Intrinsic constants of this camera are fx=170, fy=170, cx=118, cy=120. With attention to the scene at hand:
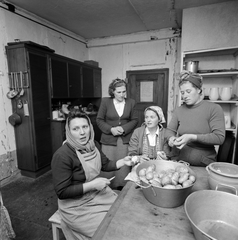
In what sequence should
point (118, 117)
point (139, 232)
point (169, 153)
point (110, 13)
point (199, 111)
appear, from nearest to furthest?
point (139, 232)
point (199, 111)
point (169, 153)
point (118, 117)
point (110, 13)

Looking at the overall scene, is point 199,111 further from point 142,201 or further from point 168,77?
point 168,77

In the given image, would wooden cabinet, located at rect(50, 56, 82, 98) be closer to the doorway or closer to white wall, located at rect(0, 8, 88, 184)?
white wall, located at rect(0, 8, 88, 184)

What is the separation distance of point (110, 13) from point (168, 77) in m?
1.90

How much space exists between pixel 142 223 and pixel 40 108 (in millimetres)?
2721

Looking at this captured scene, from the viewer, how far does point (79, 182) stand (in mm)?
1236

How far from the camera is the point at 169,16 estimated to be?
10.8 ft

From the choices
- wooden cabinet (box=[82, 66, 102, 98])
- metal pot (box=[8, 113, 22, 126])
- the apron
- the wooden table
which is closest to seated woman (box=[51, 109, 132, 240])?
the apron

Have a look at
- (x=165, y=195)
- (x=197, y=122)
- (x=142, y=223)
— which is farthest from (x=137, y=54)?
(x=142, y=223)

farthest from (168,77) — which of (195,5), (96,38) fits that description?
(96,38)

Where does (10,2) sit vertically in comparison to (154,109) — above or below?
above

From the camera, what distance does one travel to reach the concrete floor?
5.95ft

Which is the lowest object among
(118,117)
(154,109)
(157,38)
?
(118,117)

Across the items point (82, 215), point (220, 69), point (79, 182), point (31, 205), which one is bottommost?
point (31, 205)

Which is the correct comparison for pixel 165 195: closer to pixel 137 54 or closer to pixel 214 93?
pixel 214 93
